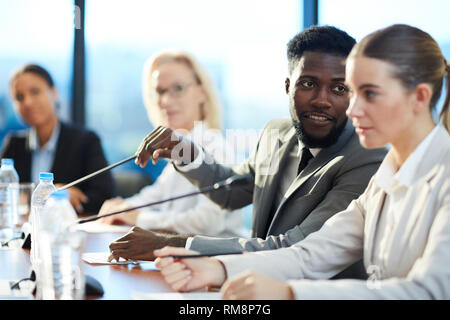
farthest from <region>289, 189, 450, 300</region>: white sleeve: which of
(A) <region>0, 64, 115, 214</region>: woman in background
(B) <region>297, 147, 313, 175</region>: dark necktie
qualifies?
(A) <region>0, 64, 115, 214</region>: woman in background

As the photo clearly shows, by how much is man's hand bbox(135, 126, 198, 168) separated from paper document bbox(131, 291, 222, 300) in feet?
2.62

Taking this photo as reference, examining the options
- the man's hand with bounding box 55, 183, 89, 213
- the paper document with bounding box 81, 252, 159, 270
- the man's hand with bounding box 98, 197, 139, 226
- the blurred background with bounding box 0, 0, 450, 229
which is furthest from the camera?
the blurred background with bounding box 0, 0, 450, 229

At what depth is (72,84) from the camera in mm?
4570

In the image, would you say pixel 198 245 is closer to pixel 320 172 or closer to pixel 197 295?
pixel 197 295

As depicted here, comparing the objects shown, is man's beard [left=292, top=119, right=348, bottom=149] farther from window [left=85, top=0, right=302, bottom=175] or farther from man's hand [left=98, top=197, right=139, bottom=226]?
window [left=85, top=0, right=302, bottom=175]

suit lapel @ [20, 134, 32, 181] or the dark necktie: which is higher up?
the dark necktie

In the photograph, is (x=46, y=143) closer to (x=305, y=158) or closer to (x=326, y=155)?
(x=305, y=158)

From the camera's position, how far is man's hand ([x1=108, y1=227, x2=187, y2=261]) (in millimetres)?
1586

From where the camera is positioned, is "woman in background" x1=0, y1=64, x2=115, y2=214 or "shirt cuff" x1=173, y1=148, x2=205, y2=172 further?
"woman in background" x1=0, y1=64, x2=115, y2=214

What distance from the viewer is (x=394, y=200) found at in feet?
3.94

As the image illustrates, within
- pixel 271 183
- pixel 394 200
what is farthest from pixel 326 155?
pixel 394 200

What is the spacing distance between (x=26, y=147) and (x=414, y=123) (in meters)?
3.16

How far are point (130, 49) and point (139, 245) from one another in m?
3.83
